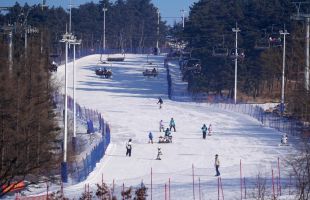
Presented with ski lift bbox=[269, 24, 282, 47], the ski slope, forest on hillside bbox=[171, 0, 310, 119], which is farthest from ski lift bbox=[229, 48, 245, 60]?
the ski slope

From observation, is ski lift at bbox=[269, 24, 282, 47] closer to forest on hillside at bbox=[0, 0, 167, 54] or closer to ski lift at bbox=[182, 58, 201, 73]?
ski lift at bbox=[182, 58, 201, 73]

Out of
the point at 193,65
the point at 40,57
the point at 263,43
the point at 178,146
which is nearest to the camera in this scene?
the point at 178,146

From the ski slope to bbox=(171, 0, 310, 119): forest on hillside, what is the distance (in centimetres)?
425

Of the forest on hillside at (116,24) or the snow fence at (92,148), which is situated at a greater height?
the forest on hillside at (116,24)

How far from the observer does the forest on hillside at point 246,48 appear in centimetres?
6375

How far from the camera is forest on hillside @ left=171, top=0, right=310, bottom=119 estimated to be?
63.8 m

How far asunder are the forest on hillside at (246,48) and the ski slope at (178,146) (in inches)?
167

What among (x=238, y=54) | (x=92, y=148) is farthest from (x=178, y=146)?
(x=238, y=54)

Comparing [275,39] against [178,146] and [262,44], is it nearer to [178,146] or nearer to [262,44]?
[262,44]

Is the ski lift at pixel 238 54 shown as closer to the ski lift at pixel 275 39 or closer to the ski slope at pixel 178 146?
the ski lift at pixel 275 39

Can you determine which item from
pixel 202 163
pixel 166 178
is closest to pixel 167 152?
pixel 202 163

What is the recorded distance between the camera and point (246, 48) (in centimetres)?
6756

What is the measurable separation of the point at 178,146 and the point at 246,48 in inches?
1166

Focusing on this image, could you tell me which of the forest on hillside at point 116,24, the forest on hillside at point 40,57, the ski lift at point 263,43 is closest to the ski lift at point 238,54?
the ski lift at point 263,43
